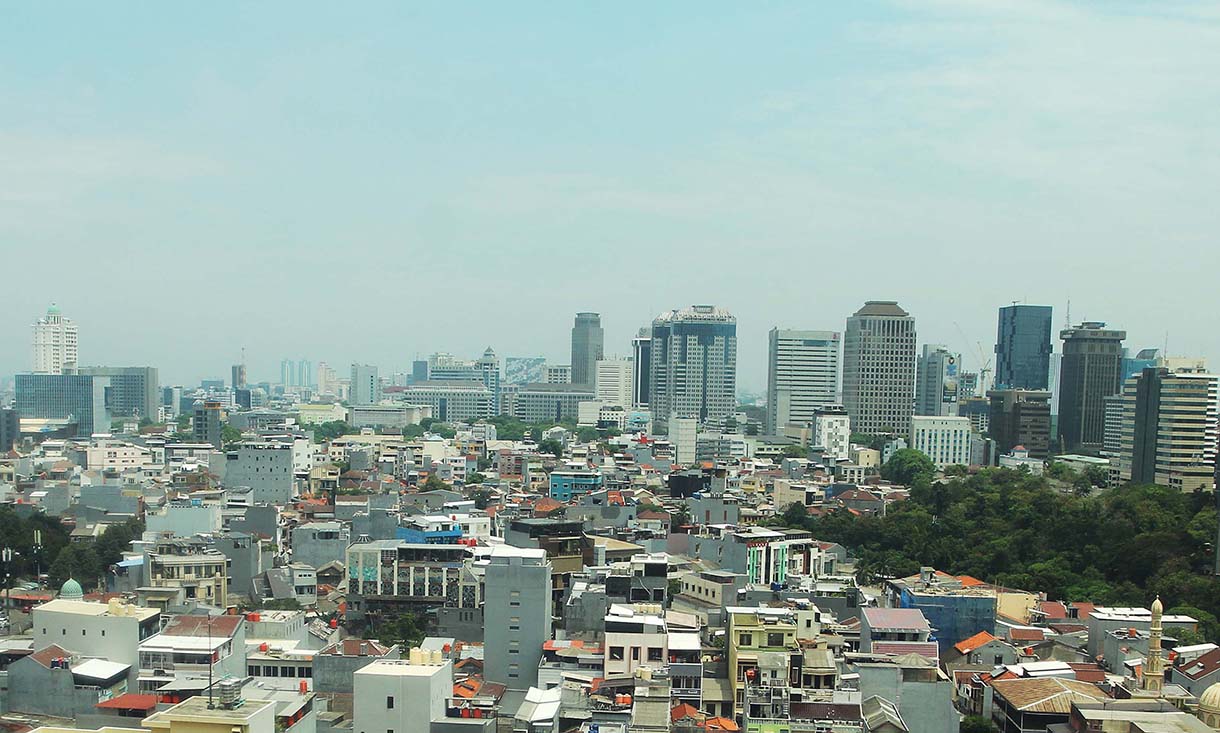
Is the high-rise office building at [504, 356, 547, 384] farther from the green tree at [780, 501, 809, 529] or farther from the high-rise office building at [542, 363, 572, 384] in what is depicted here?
the green tree at [780, 501, 809, 529]

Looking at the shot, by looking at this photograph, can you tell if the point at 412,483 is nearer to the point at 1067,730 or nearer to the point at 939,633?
A: the point at 939,633

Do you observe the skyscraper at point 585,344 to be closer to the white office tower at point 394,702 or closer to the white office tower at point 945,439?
the white office tower at point 945,439

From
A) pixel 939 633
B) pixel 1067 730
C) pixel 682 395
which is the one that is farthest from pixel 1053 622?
pixel 682 395

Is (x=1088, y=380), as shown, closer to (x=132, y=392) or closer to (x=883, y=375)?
(x=883, y=375)

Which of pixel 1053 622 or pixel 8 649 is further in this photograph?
pixel 1053 622

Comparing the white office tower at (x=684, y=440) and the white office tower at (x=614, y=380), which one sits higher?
the white office tower at (x=614, y=380)

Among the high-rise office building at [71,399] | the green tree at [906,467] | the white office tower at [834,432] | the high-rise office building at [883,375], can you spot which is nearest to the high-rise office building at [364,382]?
the high-rise office building at [71,399]

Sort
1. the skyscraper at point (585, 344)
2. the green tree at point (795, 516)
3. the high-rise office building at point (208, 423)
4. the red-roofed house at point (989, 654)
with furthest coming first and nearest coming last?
the skyscraper at point (585, 344), the high-rise office building at point (208, 423), the green tree at point (795, 516), the red-roofed house at point (989, 654)
